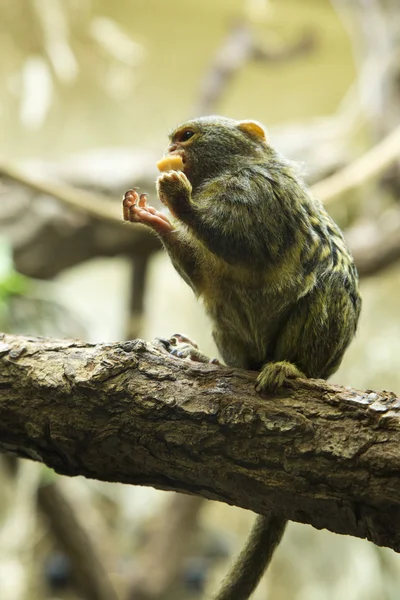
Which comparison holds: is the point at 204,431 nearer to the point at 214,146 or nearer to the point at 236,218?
the point at 236,218

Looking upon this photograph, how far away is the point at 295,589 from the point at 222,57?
5.93 meters

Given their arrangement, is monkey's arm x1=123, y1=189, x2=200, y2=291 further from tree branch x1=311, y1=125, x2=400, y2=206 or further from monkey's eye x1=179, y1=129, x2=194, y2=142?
tree branch x1=311, y1=125, x2=400, y2=206

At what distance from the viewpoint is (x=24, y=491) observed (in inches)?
187

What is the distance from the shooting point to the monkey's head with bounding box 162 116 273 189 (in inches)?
104

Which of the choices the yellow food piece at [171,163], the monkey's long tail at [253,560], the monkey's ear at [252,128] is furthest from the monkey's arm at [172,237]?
the monkey's long tail at [253,560]

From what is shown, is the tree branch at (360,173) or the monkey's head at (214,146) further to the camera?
the tree branch at (360,173)

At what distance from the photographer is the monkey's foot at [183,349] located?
2.46m

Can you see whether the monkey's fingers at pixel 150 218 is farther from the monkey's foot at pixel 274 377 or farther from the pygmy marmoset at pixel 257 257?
the monkey's foot at pixel 274 377

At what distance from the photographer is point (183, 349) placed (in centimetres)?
256

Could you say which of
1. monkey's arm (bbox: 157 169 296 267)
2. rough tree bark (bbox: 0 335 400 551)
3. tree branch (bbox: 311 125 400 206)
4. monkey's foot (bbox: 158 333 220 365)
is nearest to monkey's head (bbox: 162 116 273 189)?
monkey's arm (bbox: 157 169 296 267)

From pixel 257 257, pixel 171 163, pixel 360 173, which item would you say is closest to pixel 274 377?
pixel 257 257

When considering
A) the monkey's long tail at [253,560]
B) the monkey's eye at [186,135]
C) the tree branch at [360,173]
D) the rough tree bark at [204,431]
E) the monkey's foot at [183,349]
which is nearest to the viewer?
the rough tree bark at [204,431]

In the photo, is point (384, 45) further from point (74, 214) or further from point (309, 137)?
point (74, 214)

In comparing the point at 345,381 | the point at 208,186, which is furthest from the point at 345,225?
the point at 208,186
